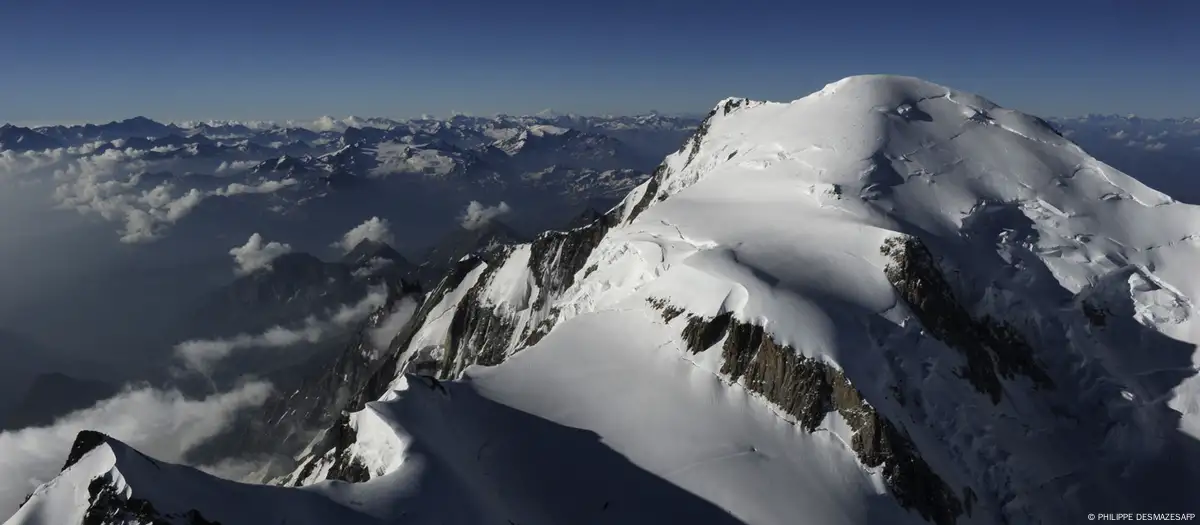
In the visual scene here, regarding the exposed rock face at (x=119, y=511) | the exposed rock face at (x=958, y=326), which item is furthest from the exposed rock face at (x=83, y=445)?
the exposed rock face at (x=958, y=326)

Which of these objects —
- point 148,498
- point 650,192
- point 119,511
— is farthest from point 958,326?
point 650,192

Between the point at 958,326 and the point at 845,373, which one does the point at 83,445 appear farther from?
the point at 958,326

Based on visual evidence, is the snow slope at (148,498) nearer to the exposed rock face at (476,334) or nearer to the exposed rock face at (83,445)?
the exposed rock face at (83,445)

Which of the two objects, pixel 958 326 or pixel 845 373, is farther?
pixel 958 326

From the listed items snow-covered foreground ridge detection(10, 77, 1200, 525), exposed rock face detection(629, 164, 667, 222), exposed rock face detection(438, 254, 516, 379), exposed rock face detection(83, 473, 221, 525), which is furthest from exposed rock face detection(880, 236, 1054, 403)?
exposed rock face detection(629, 164, 667, 222)

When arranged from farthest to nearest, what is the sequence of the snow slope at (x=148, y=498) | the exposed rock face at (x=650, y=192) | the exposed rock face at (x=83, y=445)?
the exposed rock face at (x=650, y=192) < the exposed rock face at (x=83, y=445) < the snow slope at (x=148, y=498)
